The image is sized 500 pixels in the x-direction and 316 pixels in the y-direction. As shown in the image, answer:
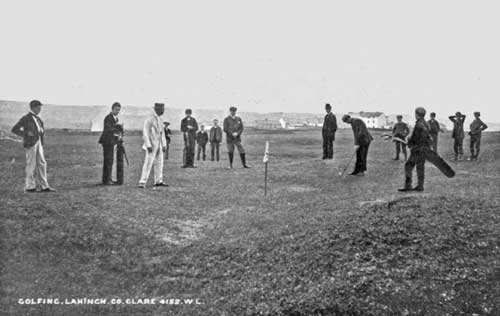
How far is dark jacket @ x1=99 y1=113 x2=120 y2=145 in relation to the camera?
55.1 ft

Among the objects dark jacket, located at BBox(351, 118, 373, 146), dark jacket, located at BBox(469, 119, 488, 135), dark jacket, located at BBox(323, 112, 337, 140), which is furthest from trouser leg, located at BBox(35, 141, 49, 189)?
dark jacket, located at BBox(469, 119, 488, 135)

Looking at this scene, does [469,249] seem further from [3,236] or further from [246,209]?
[3,236]

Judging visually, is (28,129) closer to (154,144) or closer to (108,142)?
(108,142)

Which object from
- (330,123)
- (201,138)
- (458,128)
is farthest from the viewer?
(201,138)

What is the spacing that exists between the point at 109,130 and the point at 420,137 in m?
10.5

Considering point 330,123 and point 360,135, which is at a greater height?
point 330,123

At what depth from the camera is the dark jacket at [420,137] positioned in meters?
14.8

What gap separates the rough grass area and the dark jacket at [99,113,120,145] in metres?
2.01

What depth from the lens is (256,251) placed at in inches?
424

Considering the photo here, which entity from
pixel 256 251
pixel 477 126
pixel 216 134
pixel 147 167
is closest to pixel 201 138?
pixel 216 134

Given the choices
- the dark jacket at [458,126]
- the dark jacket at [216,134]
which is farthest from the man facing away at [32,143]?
the dark jacket at [458,126]

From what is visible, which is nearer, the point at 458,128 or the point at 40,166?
the point at 40,166

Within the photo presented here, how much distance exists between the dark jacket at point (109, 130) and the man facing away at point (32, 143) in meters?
2.54

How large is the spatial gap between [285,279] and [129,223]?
5.12 meters
